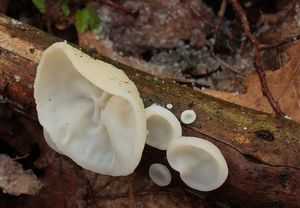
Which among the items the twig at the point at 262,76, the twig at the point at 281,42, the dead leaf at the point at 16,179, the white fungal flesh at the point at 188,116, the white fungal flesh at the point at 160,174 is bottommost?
the dead leaf at the point at 16,179

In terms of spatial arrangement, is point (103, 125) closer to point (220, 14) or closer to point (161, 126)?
point (161, 126)

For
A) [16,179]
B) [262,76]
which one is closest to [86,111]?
[16,179]

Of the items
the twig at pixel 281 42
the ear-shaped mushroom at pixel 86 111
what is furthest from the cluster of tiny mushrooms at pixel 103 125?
the twig at pixel 281 42

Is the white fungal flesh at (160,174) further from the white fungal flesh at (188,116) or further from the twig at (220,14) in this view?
the twig at (220,14)

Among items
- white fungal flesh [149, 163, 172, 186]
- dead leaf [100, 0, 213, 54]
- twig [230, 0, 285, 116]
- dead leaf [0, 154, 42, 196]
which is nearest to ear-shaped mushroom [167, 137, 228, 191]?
white fungal flesh [149, 163, 172, 186]

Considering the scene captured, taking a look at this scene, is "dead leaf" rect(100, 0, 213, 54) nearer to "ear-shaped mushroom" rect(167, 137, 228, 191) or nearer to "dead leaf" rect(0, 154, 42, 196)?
"dead leaf" rect(0, 154, 42, 196)

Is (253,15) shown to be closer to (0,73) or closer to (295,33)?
(295,33)
